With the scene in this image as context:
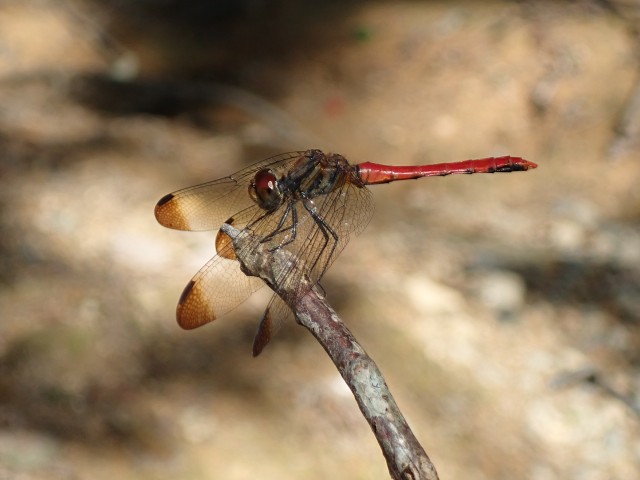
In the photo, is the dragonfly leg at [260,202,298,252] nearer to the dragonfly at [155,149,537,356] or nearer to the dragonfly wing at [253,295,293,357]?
the dragonfly at [155,149,537,356]

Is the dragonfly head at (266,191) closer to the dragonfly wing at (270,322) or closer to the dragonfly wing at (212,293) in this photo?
the dragonfly wing at (212,293)

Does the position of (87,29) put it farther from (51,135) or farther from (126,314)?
(126,314)

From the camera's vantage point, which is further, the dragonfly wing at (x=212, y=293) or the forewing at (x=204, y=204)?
the forewing at (x=204, y=204)

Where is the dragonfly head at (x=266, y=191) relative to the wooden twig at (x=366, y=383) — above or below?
above

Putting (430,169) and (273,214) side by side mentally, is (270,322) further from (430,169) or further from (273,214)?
(430,169)

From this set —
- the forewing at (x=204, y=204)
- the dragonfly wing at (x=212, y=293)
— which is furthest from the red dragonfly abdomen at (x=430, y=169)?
the dragonfly wing at (x=212, y=293)

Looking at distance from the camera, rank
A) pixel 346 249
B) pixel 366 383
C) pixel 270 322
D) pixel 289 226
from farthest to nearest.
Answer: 1. pixel 346 249
2. pixel 289 226
3. pixel 270 322
4. pixel 366 383


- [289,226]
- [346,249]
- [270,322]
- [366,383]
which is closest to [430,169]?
[289,226]

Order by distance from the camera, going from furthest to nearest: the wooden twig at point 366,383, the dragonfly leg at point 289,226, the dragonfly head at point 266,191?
the dragonfly head at point 266,191 → the dragonfly leg at point 289,226 → the wooden twig at point 366,383
